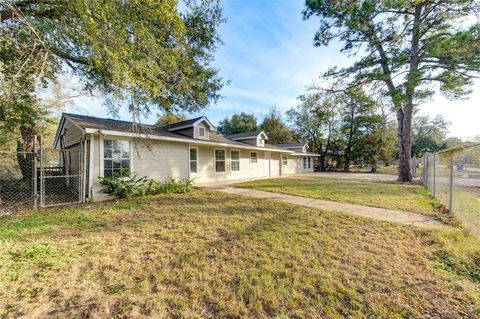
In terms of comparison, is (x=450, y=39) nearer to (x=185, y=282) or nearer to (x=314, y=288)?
(x=314, y=288)

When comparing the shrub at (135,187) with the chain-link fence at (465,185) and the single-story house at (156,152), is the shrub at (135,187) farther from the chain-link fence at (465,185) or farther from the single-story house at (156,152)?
the chain-link fence at (465,185)

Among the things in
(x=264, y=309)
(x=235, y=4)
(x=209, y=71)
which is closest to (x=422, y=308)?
(x=264, y=309)

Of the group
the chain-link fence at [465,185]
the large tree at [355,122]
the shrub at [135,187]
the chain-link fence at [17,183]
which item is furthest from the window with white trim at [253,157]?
the large tree at [355,122]

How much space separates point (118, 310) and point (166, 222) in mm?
2687

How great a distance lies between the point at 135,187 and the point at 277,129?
2690 centimetres

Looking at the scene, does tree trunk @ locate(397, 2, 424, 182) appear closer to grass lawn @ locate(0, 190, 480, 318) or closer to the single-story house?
the single-story house

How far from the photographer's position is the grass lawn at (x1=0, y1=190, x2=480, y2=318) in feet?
6.63

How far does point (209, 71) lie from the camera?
30.9 feet

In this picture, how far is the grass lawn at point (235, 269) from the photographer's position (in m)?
2.02

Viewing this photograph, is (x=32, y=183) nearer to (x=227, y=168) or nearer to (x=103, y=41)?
(x=103, y=41)

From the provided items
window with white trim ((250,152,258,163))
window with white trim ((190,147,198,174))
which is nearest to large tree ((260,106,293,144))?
window with white trim ((250,152,258,163))

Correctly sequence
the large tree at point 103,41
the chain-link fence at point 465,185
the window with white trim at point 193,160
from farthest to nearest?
1. the window with white trim at point 193,160
2. the large tree at point 103,41
3. the chain-link fence at point 465,185

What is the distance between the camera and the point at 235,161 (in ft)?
45.5

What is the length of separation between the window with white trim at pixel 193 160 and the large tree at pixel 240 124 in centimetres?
2460
